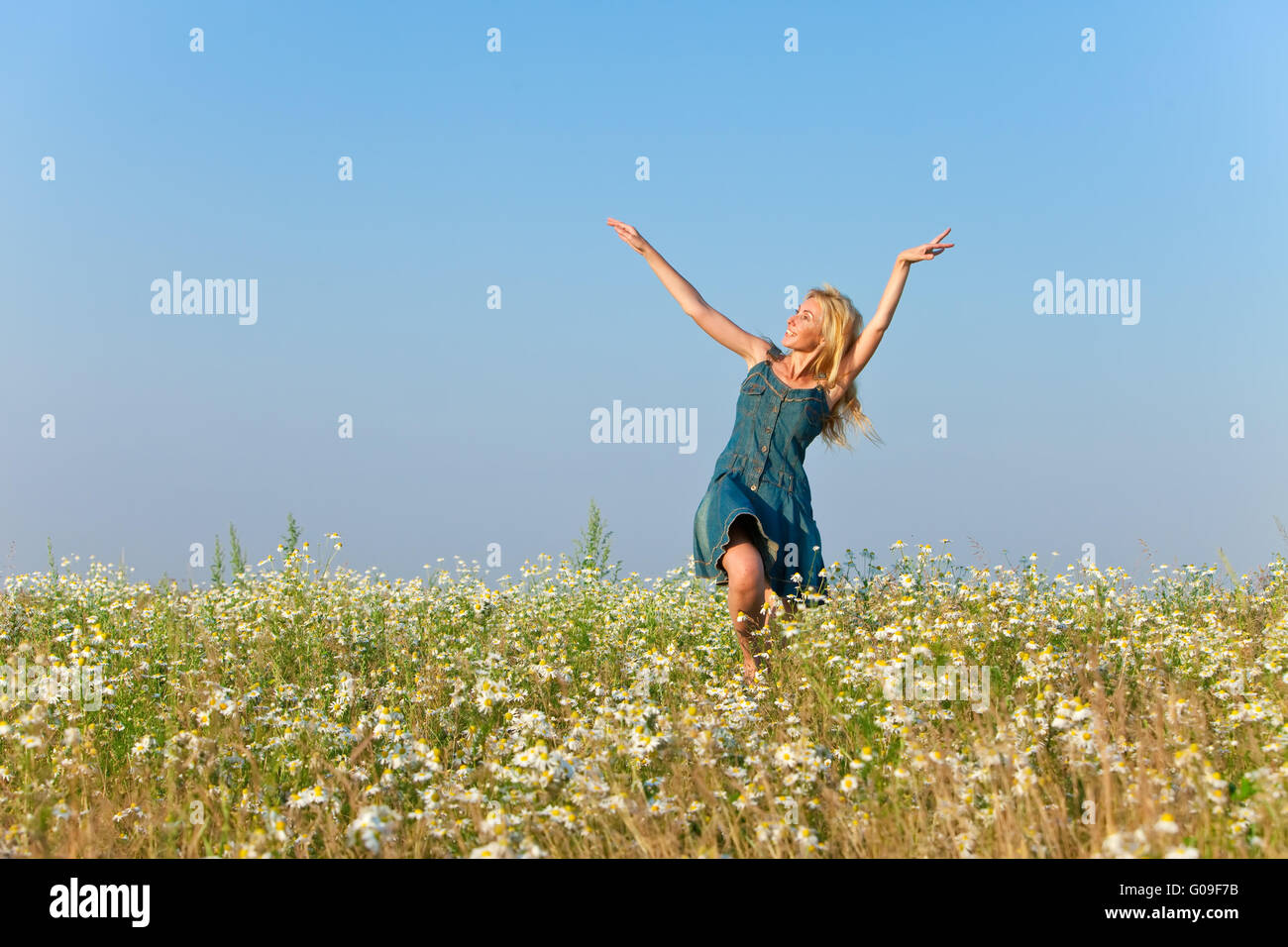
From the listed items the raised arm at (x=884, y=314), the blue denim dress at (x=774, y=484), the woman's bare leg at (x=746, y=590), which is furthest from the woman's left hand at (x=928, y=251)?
the woman's bare leg at (x=746, y=590)

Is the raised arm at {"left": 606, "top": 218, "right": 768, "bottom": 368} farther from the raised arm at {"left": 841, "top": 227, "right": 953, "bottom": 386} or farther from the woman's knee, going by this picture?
the woman's knee

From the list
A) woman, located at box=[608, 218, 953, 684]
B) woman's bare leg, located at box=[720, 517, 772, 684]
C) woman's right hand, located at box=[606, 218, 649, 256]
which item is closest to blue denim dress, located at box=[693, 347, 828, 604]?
woman, located at box=[608, 218, 953, 684]

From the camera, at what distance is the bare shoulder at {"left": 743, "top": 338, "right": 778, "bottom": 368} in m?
7.86

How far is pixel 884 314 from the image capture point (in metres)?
7.33

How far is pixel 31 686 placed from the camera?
18.5 ft

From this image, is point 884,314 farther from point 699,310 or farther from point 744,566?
point 744,566

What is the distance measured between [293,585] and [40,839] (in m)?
4.66

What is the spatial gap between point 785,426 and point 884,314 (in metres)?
1.09

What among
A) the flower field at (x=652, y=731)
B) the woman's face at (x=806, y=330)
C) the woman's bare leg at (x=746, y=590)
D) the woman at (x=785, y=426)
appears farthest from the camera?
the woman's face at (x=806, y=330)

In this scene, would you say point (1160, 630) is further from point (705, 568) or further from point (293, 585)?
point (293, 585)

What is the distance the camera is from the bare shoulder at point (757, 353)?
25.8 feet

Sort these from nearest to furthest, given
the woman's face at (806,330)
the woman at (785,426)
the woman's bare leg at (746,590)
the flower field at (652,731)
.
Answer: the flower field at (652,731)
the woman's bare leg at (746,590)
the woman at (785,426)
the woman's face at (806,330)

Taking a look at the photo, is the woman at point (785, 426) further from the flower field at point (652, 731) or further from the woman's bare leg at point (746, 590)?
the flower field at point (652, 731)

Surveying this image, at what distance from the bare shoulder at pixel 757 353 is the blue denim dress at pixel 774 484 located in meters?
0.16
